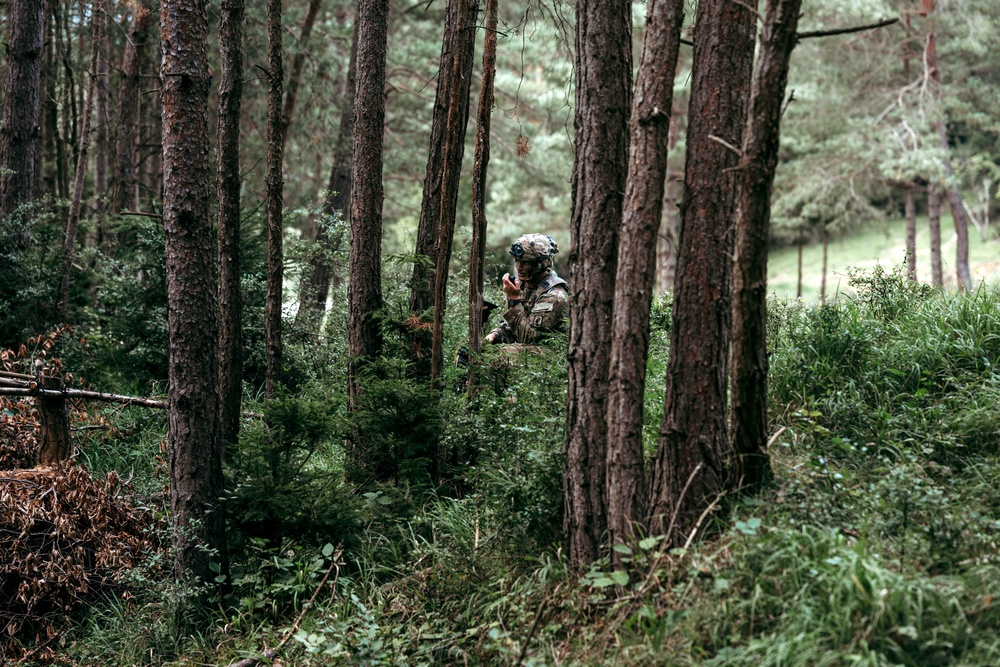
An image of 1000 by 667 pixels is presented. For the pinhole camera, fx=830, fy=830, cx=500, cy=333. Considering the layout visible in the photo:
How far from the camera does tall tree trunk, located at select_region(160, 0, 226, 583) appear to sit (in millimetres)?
5816

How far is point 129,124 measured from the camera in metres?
13.6

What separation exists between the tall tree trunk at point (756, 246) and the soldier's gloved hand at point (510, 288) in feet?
13.4

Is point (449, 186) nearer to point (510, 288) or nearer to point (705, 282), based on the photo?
→ point (510, 288)

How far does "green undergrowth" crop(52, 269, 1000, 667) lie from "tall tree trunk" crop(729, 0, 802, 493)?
0.31 metres

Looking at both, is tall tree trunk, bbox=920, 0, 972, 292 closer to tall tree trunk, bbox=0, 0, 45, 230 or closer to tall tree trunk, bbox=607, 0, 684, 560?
tall tree trunk, bbox=607, 0, 684, 560

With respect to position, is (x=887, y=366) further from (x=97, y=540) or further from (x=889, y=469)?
(x=97, y=540)

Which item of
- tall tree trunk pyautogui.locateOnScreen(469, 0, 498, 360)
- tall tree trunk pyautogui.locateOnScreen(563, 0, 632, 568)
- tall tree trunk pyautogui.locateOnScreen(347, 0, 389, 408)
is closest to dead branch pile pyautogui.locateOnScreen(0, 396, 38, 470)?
tall tree trunk pyautogui.locateOnScreen(347, 0, 389, 408)

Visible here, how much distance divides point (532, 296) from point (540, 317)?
337 mm

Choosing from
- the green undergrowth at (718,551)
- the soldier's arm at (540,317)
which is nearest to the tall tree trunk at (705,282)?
the green undergrowth at (718,551)

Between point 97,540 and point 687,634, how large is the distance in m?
5.03

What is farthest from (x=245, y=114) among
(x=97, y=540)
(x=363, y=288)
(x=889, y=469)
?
(x=889, y=469)

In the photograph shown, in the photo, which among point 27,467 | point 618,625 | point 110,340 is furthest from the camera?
point 110,340

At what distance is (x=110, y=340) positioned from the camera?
10.3m

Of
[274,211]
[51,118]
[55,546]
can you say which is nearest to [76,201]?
[274,211]
